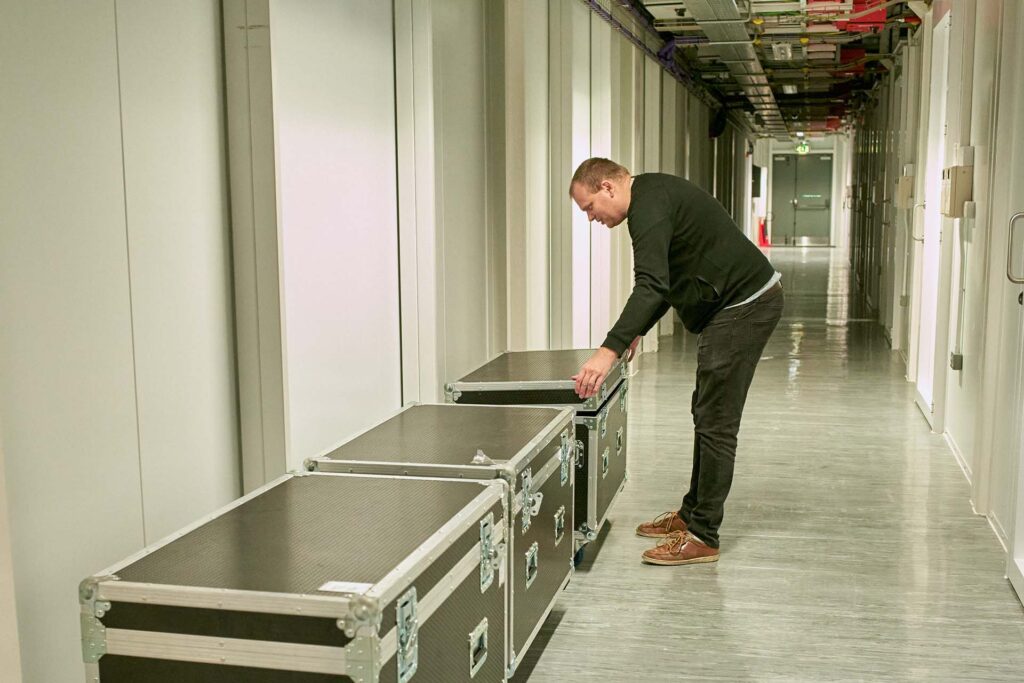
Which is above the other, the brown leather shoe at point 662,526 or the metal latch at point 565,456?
the metal latch at point 565,456

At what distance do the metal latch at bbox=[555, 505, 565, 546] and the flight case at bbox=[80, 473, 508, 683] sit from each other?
1.05 meters

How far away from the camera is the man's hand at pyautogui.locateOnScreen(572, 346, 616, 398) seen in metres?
3.69

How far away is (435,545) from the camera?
2.15 metres

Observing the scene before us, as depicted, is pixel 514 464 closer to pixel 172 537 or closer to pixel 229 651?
pixel 172 537

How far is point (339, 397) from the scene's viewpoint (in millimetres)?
3689

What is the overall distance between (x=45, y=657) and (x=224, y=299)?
1.10 metres

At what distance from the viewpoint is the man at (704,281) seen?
3.89m

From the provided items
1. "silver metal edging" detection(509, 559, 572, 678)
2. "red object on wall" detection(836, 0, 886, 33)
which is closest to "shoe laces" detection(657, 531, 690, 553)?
"silver metal edging" detection(509, 559, 572, 678)

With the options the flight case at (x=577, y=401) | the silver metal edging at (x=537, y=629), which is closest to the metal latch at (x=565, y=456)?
the flight case at (x=577, y=401)

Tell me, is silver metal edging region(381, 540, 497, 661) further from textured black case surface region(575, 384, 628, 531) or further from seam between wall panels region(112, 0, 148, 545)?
textured black case surface region(575, 384, 628, 531)

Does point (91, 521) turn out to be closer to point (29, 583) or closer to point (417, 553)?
point (29, 583)

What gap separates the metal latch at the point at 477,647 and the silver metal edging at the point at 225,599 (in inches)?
25.3

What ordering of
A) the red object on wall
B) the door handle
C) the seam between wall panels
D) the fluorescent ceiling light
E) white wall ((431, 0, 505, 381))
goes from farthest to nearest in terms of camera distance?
the fluorescent ceiling light, the red object on wall, white wall ((431, 0, 505, 381)), the door handle, the seam between wall panels

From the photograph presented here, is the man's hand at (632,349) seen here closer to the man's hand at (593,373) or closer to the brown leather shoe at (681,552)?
the man's hand at (593,373)
